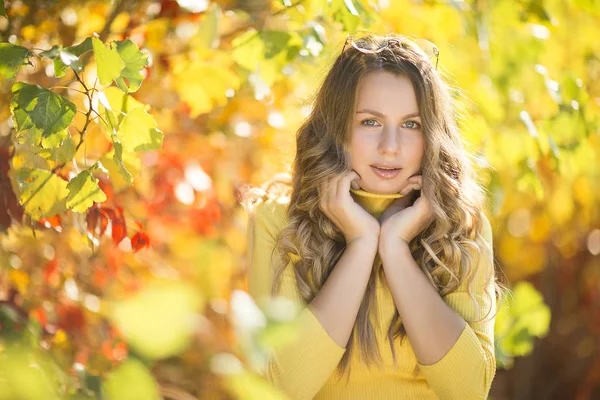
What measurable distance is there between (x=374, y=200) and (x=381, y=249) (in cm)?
17

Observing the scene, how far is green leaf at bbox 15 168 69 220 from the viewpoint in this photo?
1.52 meters

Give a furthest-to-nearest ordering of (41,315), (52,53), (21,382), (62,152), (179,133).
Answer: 1. (179,133)
2. (41,315)
3. (62,152)
4. (52,53)
5. (21,382)

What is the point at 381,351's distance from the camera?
1.90 meters

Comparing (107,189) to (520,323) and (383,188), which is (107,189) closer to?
(383,188)

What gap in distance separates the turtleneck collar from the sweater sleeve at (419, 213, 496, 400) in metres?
0.29

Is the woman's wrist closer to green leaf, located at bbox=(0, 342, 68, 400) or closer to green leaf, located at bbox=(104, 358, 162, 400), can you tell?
green leaf, located at bbox=(0, 342, 68, 400)

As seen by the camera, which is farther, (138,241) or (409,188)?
(409,188)

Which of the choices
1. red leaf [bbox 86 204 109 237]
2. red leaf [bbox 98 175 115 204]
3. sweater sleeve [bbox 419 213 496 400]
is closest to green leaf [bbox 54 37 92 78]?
red leaf [bbox 86 204 109 237]

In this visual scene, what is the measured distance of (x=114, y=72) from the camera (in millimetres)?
1334

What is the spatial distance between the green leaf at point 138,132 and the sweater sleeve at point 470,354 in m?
0.87

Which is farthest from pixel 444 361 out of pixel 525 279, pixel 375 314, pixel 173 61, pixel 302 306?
pixel 525 279

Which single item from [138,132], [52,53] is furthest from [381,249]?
[52,53]

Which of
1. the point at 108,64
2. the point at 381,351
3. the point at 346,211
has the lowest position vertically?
the point at 381,351

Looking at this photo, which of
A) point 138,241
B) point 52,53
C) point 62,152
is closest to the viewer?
point 52,53
